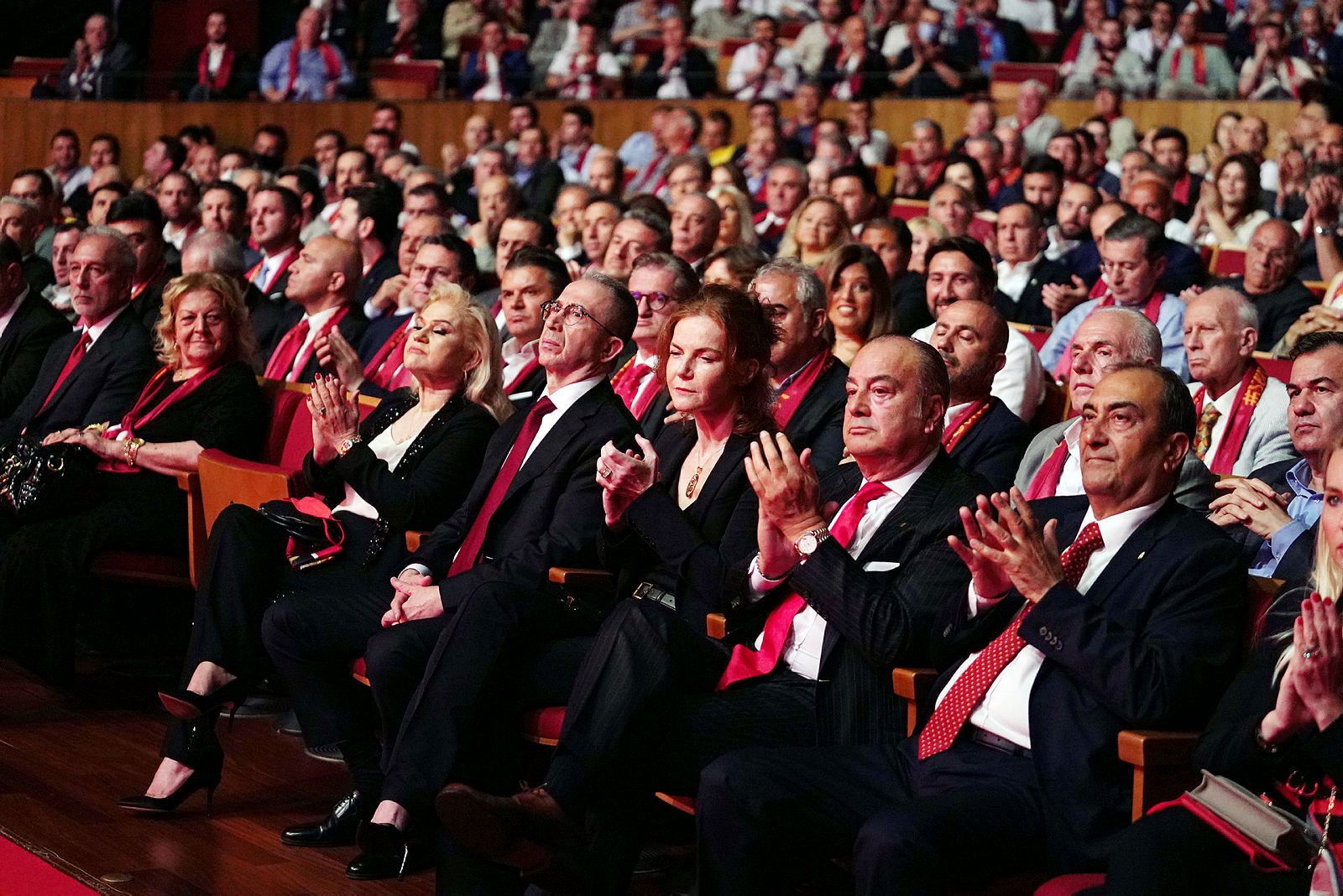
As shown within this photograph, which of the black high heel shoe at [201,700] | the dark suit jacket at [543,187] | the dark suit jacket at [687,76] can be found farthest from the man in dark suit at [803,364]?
the dark suit jacket at [687,76]

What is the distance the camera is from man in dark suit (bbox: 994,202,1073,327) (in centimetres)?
572

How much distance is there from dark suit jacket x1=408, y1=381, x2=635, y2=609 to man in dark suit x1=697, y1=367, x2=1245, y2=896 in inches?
29.4

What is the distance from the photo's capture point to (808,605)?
8.39 feet

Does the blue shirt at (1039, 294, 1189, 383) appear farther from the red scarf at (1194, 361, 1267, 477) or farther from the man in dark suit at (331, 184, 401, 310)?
the man in dark suit at (331, 184, 401, 310)

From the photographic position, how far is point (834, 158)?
7.94m

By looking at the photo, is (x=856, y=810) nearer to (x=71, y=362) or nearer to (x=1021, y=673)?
(x=1021, y=673)

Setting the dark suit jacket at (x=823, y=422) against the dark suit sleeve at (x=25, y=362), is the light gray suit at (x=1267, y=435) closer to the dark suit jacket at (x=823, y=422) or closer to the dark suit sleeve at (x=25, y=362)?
the dark suit jacket at (x=823, y=422)

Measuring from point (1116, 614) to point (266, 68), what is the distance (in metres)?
9.23

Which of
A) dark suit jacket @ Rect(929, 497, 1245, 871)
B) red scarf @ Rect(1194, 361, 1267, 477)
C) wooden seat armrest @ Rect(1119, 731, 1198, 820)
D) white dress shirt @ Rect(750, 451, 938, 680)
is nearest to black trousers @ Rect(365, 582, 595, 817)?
white dress shirt @ Rect(750, 451, 938, 680)

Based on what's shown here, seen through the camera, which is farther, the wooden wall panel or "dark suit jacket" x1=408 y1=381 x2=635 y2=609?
the wooden wall panel

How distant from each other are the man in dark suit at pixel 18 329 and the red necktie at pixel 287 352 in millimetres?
606

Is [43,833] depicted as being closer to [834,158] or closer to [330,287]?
[330,287]

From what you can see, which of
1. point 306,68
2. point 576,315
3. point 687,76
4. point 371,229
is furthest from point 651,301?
point 306,68

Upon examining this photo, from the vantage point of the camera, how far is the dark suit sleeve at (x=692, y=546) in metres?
2.69
